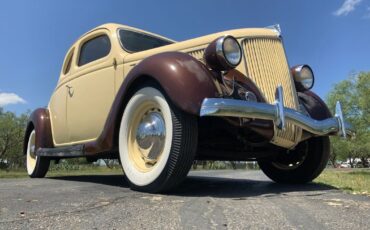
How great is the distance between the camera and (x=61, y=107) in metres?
6.60

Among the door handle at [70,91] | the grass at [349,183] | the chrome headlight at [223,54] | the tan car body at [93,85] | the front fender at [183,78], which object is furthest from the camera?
the door handle at [70,91]

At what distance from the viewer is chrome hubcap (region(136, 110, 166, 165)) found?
4102mm

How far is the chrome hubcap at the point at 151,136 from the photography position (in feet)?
13.5

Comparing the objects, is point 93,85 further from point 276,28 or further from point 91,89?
point 276,28

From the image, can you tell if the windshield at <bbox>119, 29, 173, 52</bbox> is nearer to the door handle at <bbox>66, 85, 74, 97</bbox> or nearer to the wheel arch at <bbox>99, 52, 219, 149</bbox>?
the door handle at <bbox>66, 85, 74, 97</bbox>

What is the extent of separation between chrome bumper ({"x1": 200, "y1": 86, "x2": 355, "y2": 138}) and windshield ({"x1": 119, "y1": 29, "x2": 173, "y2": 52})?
90.8 inches

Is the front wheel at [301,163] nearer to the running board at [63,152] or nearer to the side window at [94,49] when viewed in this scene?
the running board at [63,152]

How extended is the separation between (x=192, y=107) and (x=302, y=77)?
203cm

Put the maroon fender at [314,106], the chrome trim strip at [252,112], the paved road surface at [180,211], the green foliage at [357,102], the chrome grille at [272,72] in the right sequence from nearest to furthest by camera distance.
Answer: the paved road surface at [180,211], the chrome trim strip at [252,112], the chrome grille at [272,72], the maroon fender at [314,106], the green foliage at [357,102]

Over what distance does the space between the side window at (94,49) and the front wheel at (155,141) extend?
5.50ft

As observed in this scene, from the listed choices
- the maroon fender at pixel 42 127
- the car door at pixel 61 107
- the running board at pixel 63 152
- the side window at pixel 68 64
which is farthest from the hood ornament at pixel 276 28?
the maroon fender at pixel 42 127

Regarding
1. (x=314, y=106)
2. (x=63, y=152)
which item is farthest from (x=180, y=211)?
(x=63, y=152)

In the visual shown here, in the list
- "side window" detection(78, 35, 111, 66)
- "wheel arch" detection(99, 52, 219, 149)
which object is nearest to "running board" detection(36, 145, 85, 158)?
"side window" detection(78, 35, 111, 66)

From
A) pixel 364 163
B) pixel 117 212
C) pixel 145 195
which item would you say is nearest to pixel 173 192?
pixel 145 195
